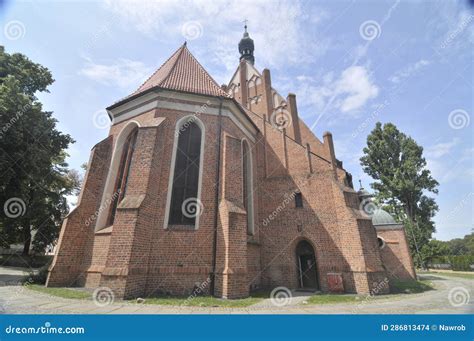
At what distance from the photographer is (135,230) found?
7.96m

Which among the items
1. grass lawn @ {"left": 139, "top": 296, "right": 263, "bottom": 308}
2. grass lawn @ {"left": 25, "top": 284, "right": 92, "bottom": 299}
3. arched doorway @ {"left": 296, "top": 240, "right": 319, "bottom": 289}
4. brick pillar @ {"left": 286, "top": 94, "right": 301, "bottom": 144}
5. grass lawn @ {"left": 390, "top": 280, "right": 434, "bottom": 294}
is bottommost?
grass lawn @ {"left": 390, "top": 280, "right": 434, "bottom": 294}

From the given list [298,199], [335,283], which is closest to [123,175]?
[298,199]

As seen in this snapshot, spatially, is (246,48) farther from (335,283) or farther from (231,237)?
(335,283)

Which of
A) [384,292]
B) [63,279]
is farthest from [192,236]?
[384,292]

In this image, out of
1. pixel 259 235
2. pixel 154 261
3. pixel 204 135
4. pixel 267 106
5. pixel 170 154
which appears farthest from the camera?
pixel 267 106

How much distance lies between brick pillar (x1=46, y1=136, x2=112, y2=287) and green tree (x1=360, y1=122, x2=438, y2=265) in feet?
97.7

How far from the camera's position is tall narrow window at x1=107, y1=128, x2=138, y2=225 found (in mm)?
10330

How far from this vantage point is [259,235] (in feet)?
41.3

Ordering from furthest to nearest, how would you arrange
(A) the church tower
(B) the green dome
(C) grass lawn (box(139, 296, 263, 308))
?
(A) the church tower
(B) the green dome
(C) grass lawn (box(139, 296, 263, 308))

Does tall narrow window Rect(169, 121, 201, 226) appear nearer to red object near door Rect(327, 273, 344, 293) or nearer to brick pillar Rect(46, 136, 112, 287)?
brick pillar Rect(46, 136, 112, 287)

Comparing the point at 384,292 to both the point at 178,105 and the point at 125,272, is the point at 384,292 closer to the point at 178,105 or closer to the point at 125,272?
the point at 125,272

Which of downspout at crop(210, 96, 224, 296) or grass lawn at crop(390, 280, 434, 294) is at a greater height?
downspout at crop(210, 96, 224, 296)

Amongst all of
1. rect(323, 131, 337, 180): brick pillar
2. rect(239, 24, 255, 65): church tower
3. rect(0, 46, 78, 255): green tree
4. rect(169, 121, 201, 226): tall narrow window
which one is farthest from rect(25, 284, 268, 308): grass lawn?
rect(239, 24, 255, 65): church tower

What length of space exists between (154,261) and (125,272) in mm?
1157
